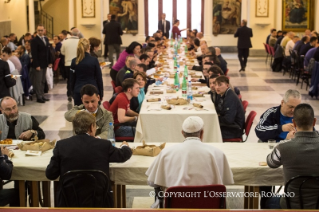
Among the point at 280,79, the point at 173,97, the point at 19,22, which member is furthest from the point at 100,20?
the point at 173,97

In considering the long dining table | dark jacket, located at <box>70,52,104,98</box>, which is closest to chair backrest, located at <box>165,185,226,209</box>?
the long dining table

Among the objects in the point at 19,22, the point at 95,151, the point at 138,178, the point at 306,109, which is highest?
the point at 19,22

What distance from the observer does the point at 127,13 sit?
71.8ft

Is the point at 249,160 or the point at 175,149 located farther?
the point at 249,160

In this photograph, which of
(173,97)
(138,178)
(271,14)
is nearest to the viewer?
(138,178)

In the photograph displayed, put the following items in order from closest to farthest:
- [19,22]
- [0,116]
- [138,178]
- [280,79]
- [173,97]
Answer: [138,178] < [0,116] < [173,97] < [280,79] < [19,22]

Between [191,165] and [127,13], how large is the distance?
1875cm

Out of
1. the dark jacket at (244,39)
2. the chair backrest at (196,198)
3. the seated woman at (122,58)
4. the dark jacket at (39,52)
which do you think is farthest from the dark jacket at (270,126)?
the dark jacket at (244,39)

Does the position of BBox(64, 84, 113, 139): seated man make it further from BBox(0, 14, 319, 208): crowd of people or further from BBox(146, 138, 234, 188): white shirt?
BBox(146, 138, 234, 188): white shirt

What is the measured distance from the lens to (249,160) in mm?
4402

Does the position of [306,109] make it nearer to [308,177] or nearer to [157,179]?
[308,177]

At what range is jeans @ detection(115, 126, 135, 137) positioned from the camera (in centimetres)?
661

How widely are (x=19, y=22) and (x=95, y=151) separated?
16.7 m

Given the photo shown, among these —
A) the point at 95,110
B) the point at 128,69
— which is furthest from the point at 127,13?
the point at 95,110
